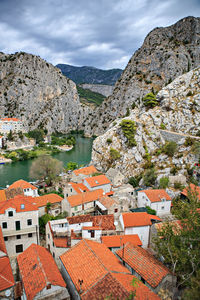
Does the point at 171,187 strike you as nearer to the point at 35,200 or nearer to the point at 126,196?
the point at 126,196

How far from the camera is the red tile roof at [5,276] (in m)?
10.3

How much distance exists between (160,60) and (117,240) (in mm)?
84042

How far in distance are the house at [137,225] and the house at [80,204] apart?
5563 mm

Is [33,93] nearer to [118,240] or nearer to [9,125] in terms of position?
[9,125]

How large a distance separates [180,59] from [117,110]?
37236 mm

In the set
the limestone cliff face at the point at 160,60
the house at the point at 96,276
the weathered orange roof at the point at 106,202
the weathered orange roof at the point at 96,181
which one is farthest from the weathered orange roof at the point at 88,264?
the limestone cliff face at the point at 160,60

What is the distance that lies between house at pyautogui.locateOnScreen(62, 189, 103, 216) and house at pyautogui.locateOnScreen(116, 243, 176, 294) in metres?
9.38

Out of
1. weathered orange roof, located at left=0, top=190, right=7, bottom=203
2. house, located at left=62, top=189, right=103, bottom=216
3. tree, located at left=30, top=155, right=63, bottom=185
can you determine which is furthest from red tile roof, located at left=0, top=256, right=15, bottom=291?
tree, located at left=30, top=155, right=63, bottom=185

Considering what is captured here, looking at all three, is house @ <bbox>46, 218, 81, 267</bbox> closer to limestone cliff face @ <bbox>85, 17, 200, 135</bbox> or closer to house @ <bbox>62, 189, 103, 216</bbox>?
house @ <bbox>62, 189, 103, 216</bbox>

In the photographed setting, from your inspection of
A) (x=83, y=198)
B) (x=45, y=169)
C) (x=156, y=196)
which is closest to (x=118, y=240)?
(x=83, y=198)

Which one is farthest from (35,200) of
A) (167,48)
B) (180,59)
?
(167,48)

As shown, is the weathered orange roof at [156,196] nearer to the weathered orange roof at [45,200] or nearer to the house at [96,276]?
the weathered orange roof at [45,200]

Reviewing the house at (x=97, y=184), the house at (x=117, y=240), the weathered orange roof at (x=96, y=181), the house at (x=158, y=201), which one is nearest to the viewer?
the house at (x=117, y=240)

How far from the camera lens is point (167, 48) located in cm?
8256
